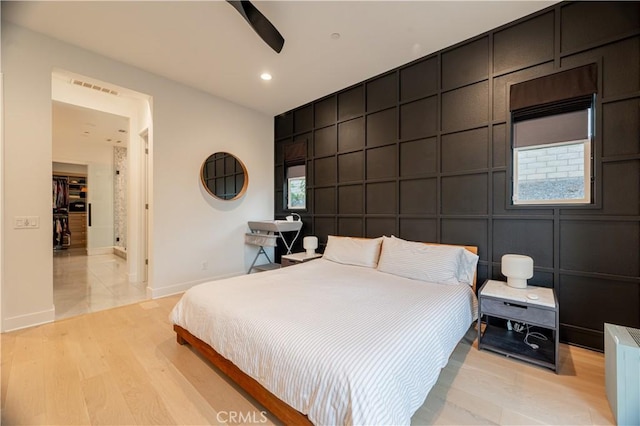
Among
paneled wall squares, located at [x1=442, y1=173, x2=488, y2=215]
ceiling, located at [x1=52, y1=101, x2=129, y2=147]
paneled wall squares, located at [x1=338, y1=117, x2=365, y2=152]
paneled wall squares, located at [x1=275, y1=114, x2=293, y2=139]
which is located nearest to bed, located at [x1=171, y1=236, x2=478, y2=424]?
paneled wall squares, located at [x1=442, y1=173, x2=488, y2=215]

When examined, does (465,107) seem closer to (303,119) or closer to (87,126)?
(303,119)

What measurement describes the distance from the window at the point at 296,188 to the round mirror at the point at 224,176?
2.55 ft

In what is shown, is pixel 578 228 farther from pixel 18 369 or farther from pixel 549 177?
pixel 18 369

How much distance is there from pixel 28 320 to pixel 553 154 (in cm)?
534

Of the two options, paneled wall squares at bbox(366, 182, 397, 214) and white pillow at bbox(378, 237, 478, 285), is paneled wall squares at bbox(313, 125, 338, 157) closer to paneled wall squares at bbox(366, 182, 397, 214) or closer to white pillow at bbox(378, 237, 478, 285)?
paneled wall squares at bbox(366, 182, 397, 214)

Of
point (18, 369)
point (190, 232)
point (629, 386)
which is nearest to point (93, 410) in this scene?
point (18, 369)

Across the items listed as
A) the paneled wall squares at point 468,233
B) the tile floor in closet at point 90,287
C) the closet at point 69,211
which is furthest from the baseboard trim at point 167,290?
the closet at point 69,211

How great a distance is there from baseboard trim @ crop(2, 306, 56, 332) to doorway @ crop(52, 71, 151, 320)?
12cm

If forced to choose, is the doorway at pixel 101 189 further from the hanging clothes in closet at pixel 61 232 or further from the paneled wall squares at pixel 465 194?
the paneled wall squares at pixel 465 194

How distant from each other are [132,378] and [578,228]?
3.70m

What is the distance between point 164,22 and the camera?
2.47 meters

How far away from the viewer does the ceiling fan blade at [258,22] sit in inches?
75.5

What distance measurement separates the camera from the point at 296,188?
4676 mm

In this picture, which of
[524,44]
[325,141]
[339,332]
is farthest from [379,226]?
[524,44]
